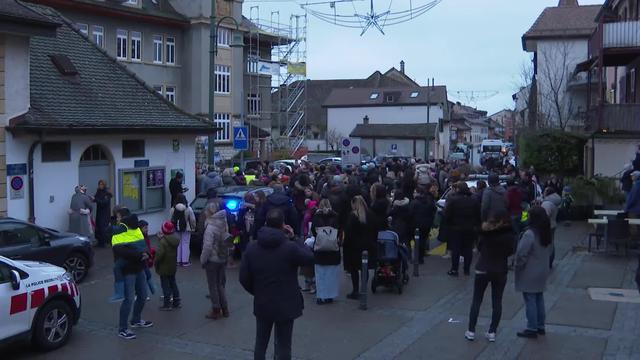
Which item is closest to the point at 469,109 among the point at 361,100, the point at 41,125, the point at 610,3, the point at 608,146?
the point at 361,100

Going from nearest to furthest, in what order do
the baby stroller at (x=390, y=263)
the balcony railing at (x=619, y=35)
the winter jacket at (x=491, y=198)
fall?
the baby stroller at (x=390, y=263) → the winter jacket at (x=491, y=198) → the balcony railing at (x=619, y=35)

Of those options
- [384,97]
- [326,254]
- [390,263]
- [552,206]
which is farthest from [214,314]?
[384,97]

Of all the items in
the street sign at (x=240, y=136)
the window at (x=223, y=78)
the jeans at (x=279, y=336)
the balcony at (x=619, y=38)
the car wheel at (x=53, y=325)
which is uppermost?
the window at (x=223, y=78)

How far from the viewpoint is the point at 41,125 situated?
1563 cm

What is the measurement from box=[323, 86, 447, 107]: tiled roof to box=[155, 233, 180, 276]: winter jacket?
219 feet

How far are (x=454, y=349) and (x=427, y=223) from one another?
5.88m

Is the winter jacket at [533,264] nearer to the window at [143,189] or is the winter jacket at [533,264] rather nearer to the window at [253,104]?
the window at [143,189]

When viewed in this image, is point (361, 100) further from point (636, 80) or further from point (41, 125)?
point (41, 125)

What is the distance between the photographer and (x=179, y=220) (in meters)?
14.2

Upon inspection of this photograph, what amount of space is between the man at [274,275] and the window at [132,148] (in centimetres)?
1277

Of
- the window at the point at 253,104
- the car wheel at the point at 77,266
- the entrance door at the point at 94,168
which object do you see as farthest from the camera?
the window at the point at 253,104

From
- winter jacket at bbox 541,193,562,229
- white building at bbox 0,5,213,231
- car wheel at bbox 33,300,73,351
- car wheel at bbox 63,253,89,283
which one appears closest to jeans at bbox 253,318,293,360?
car wheel at bbox 33,300,73,351

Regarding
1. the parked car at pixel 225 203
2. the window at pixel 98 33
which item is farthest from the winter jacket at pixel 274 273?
the window at pixel 98 33

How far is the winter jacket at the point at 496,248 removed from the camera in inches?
339
